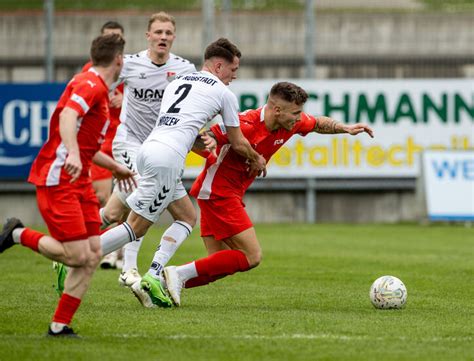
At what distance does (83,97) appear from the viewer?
7.35 meters

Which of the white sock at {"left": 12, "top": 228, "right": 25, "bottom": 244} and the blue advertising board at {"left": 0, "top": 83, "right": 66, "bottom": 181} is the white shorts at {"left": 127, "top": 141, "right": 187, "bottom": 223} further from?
the blue advertising board at {"left": 0, "top": 83, "right": 66, "bottom": 181}

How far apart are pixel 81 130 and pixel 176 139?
1.66m

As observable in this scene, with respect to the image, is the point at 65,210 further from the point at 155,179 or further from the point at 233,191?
the point at 233,191

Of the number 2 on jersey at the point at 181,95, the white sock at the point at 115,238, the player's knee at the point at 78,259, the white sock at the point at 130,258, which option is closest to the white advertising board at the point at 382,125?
the white sock at the point at 130,258

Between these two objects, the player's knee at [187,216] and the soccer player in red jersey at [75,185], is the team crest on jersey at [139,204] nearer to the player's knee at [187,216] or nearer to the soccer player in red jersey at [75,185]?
the player's knee at [187,216]

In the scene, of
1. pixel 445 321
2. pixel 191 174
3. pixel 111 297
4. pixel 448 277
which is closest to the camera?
pixel 445 321

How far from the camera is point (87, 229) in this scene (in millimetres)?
7574

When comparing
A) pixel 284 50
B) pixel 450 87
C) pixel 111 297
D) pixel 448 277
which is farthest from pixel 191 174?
pixel 111 297

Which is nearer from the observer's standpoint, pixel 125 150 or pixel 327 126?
pixel 327 126

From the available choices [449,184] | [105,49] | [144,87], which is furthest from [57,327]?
[449,184]

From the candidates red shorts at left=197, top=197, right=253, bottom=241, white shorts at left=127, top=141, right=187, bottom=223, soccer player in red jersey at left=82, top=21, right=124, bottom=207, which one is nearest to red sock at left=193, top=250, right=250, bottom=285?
red shorts at left=197, top=197, right=253, bottom=241

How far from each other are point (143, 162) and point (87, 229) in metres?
1.59

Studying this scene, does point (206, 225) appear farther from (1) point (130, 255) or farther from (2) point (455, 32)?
(2) point (455, 32)

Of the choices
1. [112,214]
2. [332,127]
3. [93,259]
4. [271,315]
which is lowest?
[271,315]
